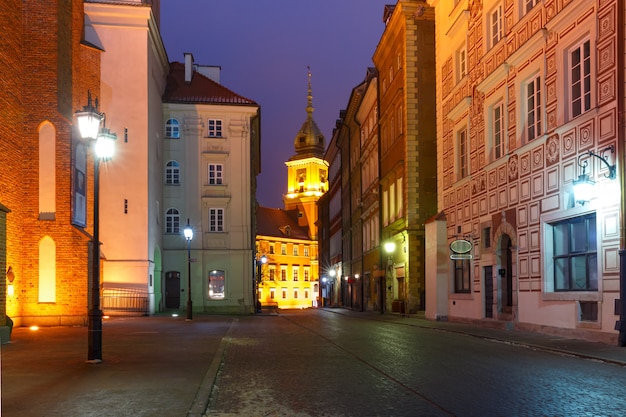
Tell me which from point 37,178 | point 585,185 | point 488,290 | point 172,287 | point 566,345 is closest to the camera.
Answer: point 566,345

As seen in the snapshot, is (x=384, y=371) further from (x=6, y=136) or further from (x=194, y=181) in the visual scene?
(x=194, y=181)

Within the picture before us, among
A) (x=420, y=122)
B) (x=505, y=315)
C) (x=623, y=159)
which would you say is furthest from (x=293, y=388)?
(x=420, y=122)

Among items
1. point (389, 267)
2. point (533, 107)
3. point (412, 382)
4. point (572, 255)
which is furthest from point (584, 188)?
point (389, 267)

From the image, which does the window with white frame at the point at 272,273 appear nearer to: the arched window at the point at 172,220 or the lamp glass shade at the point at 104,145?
the arched window at the point at 172,220

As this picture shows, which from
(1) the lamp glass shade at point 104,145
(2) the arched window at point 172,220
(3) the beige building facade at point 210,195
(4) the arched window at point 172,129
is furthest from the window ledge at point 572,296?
(4) the arched window at point 172,129

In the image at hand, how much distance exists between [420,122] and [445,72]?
521 centimetres

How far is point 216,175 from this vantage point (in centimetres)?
4891

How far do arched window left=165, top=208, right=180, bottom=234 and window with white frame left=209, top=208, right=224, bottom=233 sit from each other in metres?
2.25

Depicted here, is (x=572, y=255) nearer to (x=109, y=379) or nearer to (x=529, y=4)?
(x=529, y=4)

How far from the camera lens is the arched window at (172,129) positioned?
48.3 meters

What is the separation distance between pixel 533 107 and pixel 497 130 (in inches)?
121

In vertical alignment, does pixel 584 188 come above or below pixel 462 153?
below

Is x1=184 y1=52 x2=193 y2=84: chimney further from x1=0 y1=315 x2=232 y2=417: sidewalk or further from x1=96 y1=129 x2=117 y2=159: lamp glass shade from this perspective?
x1=96 y1=129 x2=117 y2=159: lamp glass shade

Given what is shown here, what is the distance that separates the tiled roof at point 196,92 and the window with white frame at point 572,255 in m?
32.6
